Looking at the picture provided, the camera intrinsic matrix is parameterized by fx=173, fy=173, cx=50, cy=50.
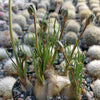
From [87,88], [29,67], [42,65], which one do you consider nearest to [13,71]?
[29,67]

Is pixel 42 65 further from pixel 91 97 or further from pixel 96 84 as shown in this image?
pixel 96 84

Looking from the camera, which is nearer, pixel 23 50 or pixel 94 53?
pixel 23 50

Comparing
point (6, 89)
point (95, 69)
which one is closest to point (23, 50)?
point (6, 89)

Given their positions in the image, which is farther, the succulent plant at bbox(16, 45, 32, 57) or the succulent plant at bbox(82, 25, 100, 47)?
the succulent plant at bbox(82, 25, 100, 47)

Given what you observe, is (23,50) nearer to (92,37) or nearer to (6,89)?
(6,89)

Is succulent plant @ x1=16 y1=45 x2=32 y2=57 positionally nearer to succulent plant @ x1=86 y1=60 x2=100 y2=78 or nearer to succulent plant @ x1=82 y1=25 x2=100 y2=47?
succulent plant @ x1=86 y1=60 x2=100 y2=78

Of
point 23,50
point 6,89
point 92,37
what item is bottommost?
point 6,89

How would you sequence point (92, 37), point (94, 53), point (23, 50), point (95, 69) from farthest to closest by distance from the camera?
point (92, 37), point (94, 53), point (95, 69), point (23, 50)

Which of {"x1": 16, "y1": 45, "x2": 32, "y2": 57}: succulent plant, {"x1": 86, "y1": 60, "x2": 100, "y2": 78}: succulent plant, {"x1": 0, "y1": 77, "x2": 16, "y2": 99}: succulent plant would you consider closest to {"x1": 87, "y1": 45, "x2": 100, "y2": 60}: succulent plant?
{"x1": 86, "y1": 60, "x2": 100, "y2": 78}: succulent plant

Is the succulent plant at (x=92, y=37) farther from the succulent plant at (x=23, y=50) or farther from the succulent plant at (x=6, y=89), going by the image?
the succulent plant at (x=6, y=89)

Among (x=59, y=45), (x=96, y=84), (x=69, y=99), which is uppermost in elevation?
(x=59, y=45)

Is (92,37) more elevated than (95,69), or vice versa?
(92,37)
